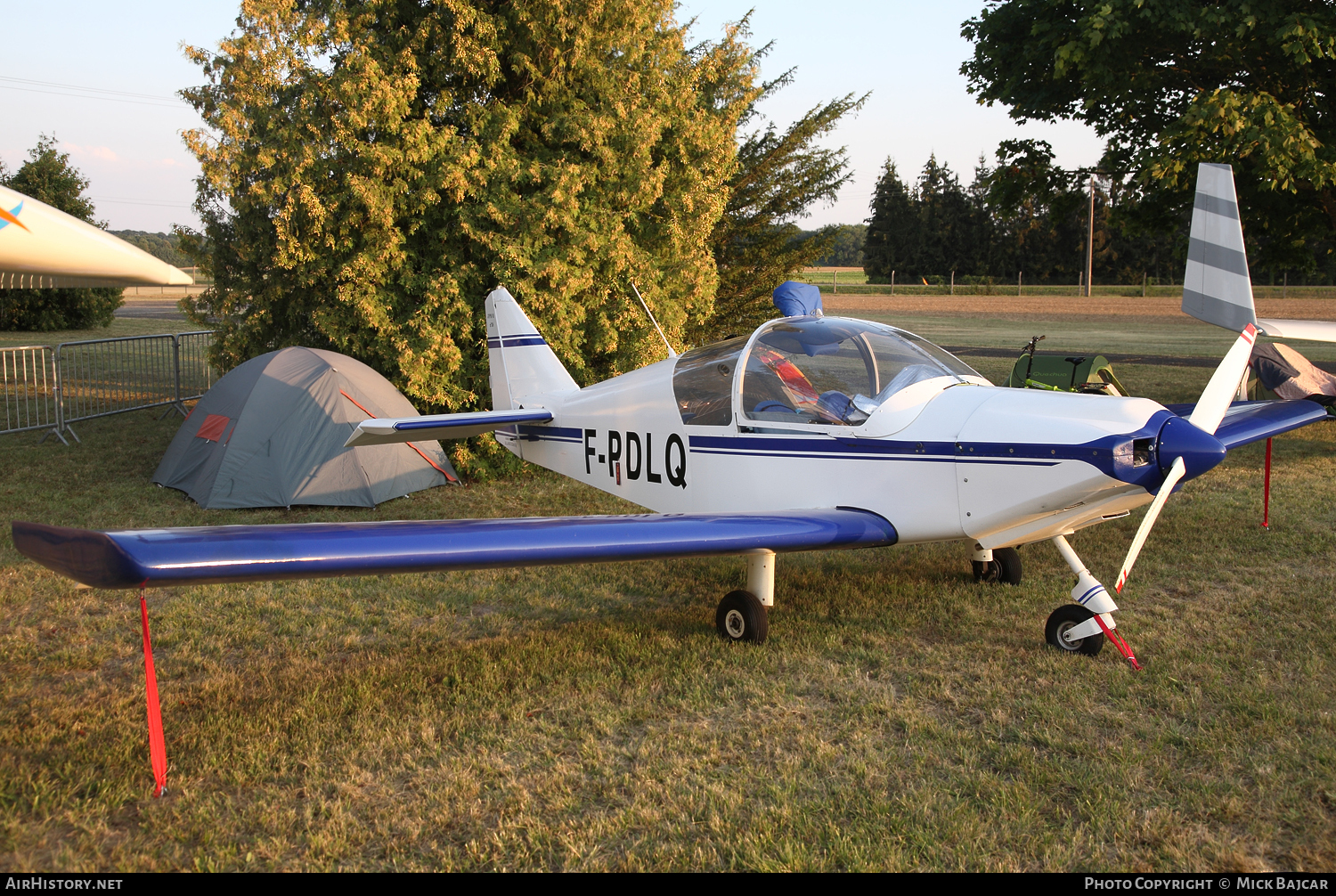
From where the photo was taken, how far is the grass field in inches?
121

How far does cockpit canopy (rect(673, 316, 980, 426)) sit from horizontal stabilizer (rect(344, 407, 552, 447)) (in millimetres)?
1872

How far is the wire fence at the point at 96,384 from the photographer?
11312mm

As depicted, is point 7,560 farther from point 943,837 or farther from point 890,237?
point 890,237

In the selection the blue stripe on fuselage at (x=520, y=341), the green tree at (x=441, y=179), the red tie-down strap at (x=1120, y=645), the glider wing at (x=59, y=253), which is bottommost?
the red tie-down strap at (x=1120, y=645)

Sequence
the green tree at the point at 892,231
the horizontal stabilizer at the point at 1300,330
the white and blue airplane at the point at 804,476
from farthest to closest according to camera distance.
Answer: the green tree at the point at 892,231 → the horizontal stabilizer at the point at 1300,330 → the white and blue airplane at the point at 804,476

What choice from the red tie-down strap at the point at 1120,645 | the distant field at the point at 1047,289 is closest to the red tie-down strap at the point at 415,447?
the red tie-down strap at the point at 1120,645

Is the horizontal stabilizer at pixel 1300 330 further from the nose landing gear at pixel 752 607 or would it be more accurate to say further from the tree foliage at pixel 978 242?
the tree foliage at pixel 978 242

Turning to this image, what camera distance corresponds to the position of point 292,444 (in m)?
8.29

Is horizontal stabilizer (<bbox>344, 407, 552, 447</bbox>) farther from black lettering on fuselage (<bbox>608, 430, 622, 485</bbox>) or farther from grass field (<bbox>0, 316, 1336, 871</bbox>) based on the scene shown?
grass field (<bbox>0, 316, 1336, 871</bbox>)

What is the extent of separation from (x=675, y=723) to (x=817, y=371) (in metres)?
2.35

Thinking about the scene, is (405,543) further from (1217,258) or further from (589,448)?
(1217,258)

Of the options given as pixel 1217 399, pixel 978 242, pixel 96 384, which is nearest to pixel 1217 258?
pixel 1217 399

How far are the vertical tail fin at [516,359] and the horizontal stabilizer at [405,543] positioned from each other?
3.05m
